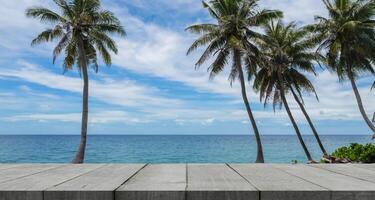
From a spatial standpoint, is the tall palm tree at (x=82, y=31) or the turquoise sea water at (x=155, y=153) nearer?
the tall palm tree at (x=82, y=31)

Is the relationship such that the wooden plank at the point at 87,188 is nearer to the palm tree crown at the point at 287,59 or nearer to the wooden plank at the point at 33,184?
the wooden plank at the point at 33,184

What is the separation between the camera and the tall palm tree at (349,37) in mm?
24984

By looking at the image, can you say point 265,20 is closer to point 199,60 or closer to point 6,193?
point 199,60

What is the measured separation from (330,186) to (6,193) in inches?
82.4

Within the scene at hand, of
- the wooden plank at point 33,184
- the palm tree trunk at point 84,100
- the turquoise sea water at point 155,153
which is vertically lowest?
the turquoise sea water at point 155,153

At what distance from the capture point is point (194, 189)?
8.53ft

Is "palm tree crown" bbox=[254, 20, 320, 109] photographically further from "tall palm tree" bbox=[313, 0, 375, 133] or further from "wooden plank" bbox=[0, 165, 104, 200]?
"wooden plank" bbox=[0, 165, 104, 200]

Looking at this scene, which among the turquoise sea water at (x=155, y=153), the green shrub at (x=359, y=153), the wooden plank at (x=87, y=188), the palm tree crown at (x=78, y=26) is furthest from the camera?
the turquoise sea water at (x=155, y=153)

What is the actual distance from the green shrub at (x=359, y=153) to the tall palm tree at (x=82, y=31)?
13.2 meters

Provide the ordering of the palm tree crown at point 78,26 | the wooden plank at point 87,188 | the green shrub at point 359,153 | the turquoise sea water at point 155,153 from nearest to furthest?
the wooden plank at point 87,188 → the green shrub at point 359,153 → the palm tree crown at point 78,26 → the turquoise sea water at point 155,153

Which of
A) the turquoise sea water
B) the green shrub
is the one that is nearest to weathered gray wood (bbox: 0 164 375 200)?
the green shrub

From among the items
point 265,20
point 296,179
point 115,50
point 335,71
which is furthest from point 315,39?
point 296,179

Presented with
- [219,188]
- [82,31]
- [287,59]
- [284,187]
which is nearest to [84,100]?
[82,31]

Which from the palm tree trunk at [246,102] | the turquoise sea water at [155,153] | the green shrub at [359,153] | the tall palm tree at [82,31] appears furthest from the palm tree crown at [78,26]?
the turquoise sea water at [155,153]
